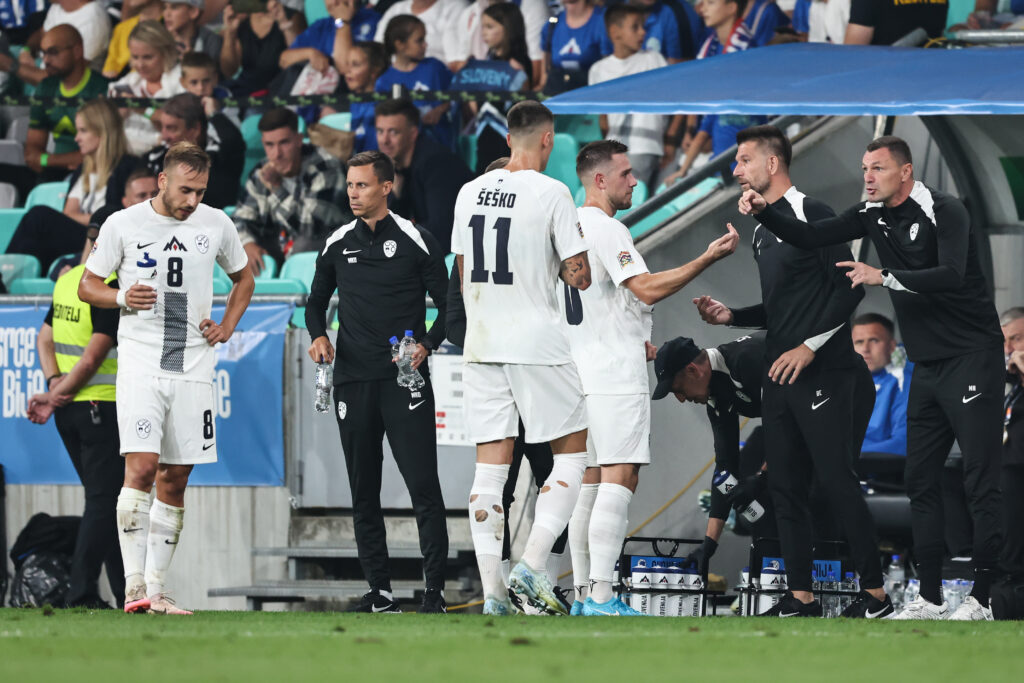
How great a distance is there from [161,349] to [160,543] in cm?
91

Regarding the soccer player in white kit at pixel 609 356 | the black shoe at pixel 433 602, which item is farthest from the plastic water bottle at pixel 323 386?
the soccer player in white kit at pixel 609 356

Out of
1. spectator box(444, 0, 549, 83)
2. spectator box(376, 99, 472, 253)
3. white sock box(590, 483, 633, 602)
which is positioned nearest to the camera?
white sock box(590, 483, 633, 602)

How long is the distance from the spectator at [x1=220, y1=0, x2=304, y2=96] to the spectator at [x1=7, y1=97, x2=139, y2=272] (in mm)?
1863

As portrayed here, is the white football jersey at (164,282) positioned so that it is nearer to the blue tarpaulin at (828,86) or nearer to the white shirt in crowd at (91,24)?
the blue tarpaulin at (828,86)

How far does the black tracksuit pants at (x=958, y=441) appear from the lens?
7586 mm

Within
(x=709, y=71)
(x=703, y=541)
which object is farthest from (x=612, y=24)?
(x=703, y=541)

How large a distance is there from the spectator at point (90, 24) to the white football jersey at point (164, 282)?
9345 millimetres

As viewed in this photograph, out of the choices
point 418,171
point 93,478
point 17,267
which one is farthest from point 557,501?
point 17,267

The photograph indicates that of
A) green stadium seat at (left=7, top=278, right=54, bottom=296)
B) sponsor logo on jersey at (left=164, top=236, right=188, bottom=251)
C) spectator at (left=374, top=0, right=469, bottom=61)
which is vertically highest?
spectator at (left=374, top=0, right=469, bottom=61)

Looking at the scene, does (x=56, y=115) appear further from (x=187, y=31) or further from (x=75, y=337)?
(x=75, y=337)

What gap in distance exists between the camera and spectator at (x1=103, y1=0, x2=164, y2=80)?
16344 millimetres

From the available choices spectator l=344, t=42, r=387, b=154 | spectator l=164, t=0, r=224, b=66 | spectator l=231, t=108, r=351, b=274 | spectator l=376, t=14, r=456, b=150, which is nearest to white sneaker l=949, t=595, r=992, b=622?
spectator l=231, t=108, r=351, b=274

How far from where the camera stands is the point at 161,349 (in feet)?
25.2

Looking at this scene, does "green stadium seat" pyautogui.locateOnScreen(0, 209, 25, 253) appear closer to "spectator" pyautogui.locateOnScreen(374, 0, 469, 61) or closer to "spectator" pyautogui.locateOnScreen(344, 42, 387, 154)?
"spectator" pyautogui.locateOnScreen(344, 42, 387, 154)
